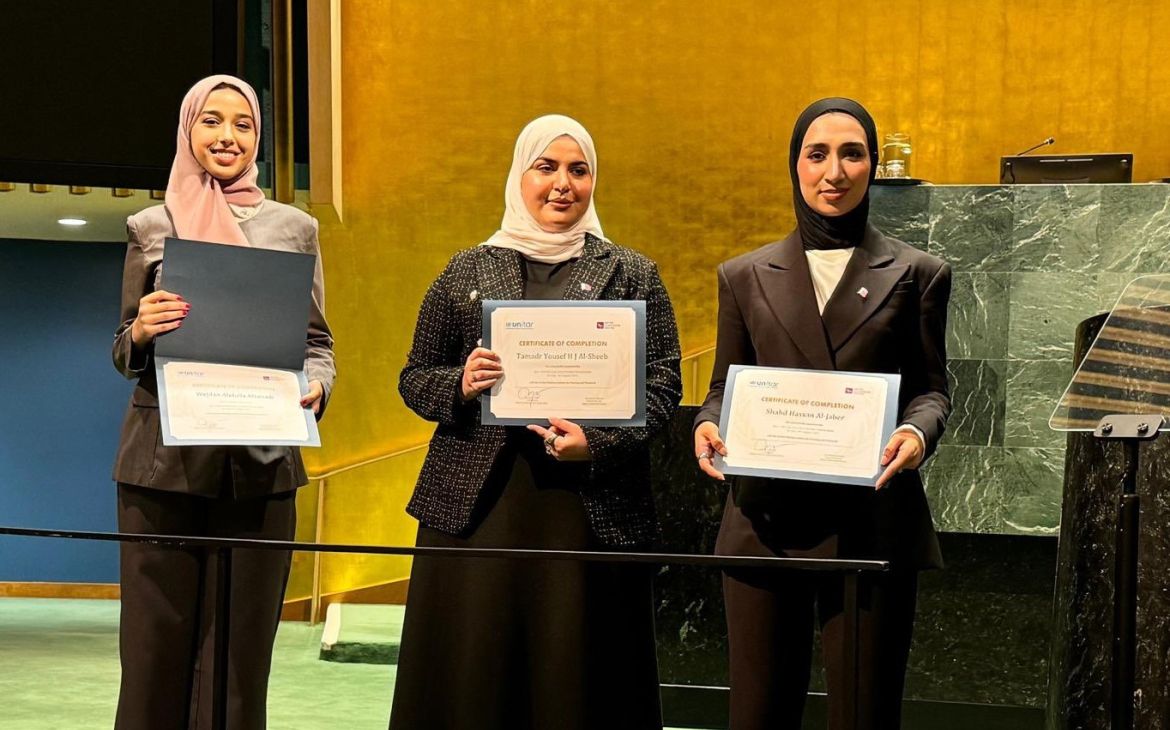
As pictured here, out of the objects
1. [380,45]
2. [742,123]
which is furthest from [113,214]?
[742,123]

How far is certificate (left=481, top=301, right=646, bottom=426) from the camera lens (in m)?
2.19

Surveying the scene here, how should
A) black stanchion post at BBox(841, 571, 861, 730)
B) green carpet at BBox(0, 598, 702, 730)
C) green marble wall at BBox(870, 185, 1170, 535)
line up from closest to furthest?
black stanchion post at BBox(841, 571, 861, 730)
green carpet at BBox(0, 598, 702, 730)
green marble wall at BBox(870, 185, 1170, 535)

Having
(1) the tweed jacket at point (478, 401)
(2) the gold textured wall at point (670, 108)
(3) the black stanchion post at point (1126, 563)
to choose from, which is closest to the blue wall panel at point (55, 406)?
(2) the gold textured wall at point (670, 108)

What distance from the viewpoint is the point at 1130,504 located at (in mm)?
1958

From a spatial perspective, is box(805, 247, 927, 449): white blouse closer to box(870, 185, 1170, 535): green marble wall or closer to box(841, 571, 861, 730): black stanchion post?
box(841, 571, 861, 730): black stanchion post

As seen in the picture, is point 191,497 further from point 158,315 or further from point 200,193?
point 200,193

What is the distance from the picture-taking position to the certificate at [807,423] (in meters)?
2.05

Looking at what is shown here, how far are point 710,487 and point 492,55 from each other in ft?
12.6

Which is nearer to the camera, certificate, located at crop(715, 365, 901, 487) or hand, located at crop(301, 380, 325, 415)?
certificate, located at crop(715, 365, 901, 487)

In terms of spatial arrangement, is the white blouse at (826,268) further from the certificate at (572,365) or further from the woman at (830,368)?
the certificate at (572,365)

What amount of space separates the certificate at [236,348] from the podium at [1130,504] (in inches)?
49.7

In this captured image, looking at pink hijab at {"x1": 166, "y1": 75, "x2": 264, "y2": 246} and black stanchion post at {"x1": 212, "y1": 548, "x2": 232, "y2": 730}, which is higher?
pink hijab at {"x1": 166, "y1": 75, "x2": 264, "y2": 246}

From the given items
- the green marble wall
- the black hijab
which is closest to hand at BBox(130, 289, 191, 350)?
the black hijab

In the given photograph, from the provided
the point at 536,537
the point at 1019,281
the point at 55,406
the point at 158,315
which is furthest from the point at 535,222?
the point at 55,406
